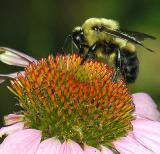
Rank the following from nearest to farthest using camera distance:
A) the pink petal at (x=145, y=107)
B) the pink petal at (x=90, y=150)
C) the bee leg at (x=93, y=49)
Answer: the pink petal at (x=90, y=150) < the bee leg at (x=93, y=49) < the pink petal at (x=145, y=107)

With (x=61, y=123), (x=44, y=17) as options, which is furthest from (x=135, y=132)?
(x=44, y=17)

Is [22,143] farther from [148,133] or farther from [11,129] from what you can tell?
[148,133]

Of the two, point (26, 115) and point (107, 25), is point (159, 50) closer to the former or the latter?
point (107, 25)

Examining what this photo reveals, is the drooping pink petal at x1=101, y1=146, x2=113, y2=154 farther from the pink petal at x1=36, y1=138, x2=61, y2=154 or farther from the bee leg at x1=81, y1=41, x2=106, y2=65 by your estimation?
the bee leg at x1=81, y1=41, x2=106, y2=65

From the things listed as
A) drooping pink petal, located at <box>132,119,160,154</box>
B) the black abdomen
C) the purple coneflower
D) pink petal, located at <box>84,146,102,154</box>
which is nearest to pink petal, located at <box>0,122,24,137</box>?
the purple coneflower

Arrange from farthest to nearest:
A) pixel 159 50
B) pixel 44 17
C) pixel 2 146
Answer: pixel 159 50
pixel 44 17
pixel 2 146

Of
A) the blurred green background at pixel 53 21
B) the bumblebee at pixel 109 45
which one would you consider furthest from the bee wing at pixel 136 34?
the blurred green background at pixel 53 21

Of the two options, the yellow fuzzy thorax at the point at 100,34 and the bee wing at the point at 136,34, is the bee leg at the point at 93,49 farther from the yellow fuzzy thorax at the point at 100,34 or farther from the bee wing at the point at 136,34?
the bee wing at the point at 136,34

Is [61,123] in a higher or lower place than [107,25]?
lower
